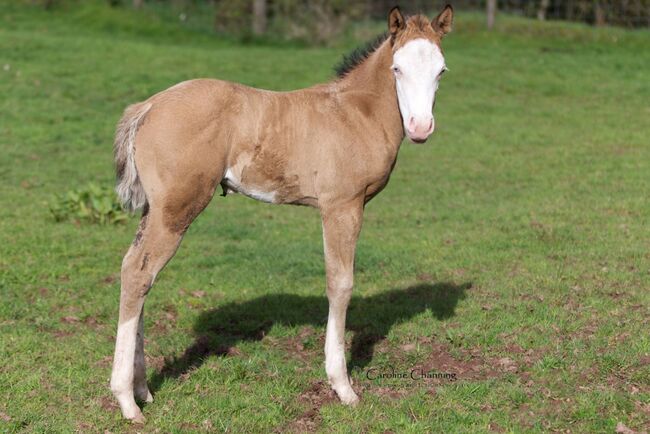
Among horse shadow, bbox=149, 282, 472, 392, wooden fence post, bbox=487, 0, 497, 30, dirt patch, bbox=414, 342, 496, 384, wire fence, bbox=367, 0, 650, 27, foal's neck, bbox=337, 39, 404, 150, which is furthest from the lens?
wooden fence post, bbox=487, 0, 497, 30

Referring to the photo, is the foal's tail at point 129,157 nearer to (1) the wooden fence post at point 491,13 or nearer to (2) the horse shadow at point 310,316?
(2) the horse shadow at point 310,316

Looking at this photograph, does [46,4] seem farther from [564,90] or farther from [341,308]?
[341,308]

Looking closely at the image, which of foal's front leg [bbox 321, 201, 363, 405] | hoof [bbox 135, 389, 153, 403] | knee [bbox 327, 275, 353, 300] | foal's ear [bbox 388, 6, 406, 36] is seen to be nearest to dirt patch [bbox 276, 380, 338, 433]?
foal's front leg [bbox 321, 201, 363, 405]

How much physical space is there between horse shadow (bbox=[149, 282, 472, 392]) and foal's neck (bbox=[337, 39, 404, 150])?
6.01 ft

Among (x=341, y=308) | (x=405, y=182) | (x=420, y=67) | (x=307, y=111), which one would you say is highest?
(x=420, y=67)

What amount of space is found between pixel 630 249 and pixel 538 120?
24.7 feet

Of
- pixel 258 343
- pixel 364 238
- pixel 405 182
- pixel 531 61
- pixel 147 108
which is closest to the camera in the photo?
pixel 147 108

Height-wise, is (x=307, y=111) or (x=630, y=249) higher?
(x=307, y=111)

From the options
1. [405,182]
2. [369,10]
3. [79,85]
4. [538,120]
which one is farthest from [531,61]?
[79,85]

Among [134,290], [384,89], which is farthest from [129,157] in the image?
[384,89]

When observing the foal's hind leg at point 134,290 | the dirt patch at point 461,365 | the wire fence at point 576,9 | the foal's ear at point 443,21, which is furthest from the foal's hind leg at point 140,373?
the wire fence at point 576,9

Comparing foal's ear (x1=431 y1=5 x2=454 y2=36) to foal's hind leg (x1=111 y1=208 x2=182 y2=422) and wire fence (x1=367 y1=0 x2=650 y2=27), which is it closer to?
foal's hind leg (x1=111 y1=208 x2=182 y2=422)

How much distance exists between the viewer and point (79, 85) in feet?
59.9

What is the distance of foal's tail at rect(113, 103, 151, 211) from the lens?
5.66 meters
